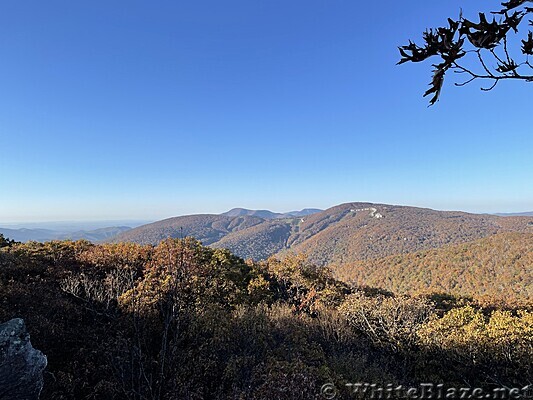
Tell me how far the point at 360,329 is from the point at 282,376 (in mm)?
9071

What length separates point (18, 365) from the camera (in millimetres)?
5367

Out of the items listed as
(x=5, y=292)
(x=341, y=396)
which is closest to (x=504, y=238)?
(x=341, y=396)

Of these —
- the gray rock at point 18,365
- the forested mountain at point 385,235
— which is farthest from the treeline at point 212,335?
the forested mountain at point 385,235

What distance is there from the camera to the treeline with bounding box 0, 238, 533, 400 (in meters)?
6.84

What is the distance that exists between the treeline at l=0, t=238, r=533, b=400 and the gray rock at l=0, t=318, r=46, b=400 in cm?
127

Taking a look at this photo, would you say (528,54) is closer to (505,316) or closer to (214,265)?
(505,316)

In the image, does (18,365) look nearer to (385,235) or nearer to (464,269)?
(464,269)

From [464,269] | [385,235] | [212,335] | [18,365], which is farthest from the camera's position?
[385,235]

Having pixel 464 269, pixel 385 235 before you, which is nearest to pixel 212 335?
pixel 464 269

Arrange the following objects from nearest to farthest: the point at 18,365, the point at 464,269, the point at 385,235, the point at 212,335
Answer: the point at 18,365, the point at 212,335, the point at 464,269, the point at 385,235

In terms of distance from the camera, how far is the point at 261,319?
A: 10.6 meters

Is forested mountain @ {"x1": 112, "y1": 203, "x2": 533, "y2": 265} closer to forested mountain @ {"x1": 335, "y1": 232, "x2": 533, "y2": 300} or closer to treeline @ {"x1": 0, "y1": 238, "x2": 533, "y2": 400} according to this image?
forested mountain @ {"x1": 335, "y1": 232, "x2": 533, "y2": 300}

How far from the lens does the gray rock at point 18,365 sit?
17.0 feet

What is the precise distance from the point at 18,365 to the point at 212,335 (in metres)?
4.91
